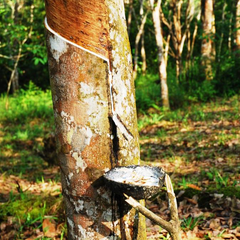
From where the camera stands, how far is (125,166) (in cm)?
127

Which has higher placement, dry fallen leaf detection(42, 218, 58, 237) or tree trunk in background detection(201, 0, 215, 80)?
tree trunk in background detection(201, 0, 215, 80)

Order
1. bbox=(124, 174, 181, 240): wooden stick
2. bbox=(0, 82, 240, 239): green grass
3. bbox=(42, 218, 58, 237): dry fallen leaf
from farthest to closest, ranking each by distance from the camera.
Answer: bbox=(0, 82, 240, 239): green grass
bbox=(42, 218, 58, 237): dry fallen leaf
bbox=(124, 174, 181, 240): wooden stick

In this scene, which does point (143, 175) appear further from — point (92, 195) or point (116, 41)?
point (116, 41)

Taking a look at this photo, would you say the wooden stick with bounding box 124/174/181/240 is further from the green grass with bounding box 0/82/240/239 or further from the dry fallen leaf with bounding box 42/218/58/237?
the dry fallen leaf with bounding box 42/218/58/237

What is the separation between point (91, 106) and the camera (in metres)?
1.21

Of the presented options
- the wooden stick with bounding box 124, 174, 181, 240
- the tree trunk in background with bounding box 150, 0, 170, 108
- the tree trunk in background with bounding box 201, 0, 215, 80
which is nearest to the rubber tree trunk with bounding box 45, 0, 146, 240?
the wooden stick with bounding box 124, 174, 181, 240

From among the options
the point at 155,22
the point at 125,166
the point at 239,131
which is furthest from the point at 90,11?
the point at 155,22

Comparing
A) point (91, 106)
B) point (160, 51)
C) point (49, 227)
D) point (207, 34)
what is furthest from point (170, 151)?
point (207, 34)

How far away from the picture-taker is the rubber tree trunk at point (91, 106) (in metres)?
1.19

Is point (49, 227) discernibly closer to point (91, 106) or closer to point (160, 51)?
point (91, 106)

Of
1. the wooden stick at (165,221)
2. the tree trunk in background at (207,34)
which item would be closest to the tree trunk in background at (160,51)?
the tree trunk in background at (207,34)

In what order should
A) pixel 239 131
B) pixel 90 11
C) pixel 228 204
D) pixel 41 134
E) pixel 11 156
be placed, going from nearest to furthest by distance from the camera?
pixel 90 11 → pixel 228 204 → pixel 239 131 → pixel 11 156 → pixel 41 134

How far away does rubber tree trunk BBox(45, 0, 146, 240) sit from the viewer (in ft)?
3.91

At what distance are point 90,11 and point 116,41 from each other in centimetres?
17
